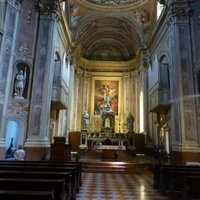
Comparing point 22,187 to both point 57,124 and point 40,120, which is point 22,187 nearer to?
point 40,120

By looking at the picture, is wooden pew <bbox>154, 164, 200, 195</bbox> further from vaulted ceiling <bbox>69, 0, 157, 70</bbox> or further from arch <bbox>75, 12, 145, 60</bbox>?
arch <bbox>75, 12, 145, 60</bbox>

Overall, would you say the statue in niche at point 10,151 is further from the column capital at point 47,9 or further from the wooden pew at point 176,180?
the wooden pew at point 176,180

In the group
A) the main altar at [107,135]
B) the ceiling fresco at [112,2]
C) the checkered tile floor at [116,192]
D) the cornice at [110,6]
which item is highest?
the ceiling fresco at [112,2]

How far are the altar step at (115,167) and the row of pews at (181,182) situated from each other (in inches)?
144

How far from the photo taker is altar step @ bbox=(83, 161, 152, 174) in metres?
10.0

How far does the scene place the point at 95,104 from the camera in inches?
904

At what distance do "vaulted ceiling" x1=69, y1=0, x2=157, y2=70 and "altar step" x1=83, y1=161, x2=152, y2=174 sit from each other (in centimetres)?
1137

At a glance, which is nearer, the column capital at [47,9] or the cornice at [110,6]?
the column capital at [47,9]

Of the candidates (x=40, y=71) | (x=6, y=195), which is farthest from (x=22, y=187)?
(x=40, y=71)

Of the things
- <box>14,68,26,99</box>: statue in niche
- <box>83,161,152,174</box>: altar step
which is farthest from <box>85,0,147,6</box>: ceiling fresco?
<box>83,161,152,174</box>: altar step

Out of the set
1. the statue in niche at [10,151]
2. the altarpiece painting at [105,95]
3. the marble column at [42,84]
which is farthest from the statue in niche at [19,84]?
the altarpiece painting at [105,95]

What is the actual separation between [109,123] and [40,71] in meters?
11.1

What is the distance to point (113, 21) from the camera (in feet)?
67.2

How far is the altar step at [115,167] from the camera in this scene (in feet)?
32.8
